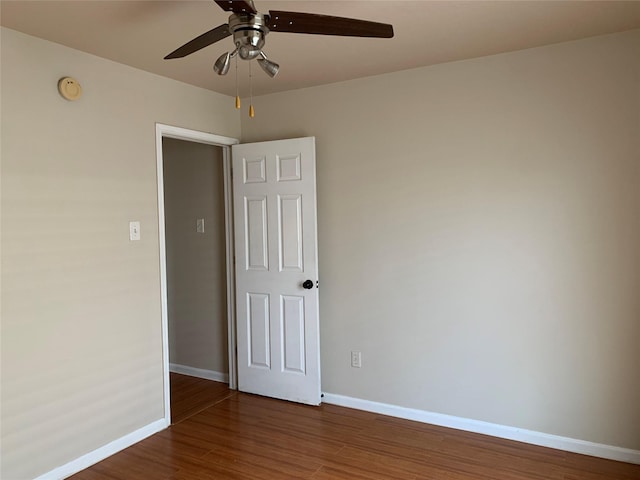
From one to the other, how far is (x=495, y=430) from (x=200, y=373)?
2618 millimetres

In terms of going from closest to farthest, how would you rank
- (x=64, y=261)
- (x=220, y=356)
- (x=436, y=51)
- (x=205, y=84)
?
(x=64, y=261), (x=436, y=51), (x=205, y=84), (x=220, y=356)

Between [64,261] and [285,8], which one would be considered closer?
[285,8]

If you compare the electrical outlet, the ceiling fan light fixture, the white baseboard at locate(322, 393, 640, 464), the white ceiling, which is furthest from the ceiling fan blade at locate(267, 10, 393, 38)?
the white baseboard at locate(322, 393, 640, 464)

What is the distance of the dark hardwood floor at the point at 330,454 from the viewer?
2646 millimetres

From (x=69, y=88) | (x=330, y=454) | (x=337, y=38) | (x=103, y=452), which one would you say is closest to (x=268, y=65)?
(x=337, y=38)

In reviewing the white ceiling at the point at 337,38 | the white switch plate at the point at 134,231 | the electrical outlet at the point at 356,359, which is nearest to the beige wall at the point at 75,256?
the white switch plate at the point at 134,231

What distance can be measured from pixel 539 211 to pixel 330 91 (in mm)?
1738

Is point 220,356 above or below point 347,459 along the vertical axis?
above

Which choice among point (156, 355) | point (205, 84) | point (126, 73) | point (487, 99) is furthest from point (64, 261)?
point (487, 99)

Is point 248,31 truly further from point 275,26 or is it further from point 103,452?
point 103,452

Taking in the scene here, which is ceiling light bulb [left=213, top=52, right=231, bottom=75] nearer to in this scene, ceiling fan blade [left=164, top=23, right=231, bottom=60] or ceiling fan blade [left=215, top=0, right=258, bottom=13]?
ceiling fan blade [left=164, top=23, right=231, bottom=60]

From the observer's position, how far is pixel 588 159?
9.02ft

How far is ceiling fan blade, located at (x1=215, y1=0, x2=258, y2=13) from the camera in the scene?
1.55 m

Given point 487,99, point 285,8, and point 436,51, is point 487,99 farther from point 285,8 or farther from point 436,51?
point 285,8
